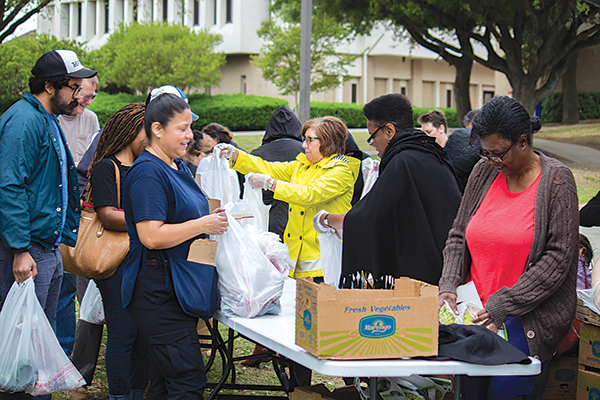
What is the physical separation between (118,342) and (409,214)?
6.12ft

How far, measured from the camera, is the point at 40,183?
10.6 ft

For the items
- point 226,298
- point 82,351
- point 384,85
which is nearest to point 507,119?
point 226,298

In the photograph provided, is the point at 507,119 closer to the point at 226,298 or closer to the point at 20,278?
the point at 226,298

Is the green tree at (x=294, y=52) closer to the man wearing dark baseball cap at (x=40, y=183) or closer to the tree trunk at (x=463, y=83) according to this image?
the tree trunk at (x=463, y=83)

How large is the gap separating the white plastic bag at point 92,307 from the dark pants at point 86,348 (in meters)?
0.07

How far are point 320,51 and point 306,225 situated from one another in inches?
872

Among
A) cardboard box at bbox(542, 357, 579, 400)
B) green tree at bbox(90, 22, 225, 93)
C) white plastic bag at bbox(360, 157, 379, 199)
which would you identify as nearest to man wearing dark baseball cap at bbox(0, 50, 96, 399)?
white plastic bag at bbox(360, 157, 379, 199)

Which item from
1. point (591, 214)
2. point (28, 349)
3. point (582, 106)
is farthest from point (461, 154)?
point (582, 106)

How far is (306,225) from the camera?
13.7 ft

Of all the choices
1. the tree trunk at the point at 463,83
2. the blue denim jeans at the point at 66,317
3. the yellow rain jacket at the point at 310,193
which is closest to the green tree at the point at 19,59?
the tree trunk at the point at 463,83

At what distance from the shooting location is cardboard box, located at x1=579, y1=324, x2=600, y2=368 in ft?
9.92

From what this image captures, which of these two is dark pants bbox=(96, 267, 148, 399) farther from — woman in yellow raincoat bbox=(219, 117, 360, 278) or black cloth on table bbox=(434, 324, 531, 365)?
black cloth on table bbox=(434, 324, 531, 365)

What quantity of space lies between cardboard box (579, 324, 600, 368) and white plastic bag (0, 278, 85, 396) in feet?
9.23

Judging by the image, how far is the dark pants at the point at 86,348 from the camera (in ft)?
13.5
